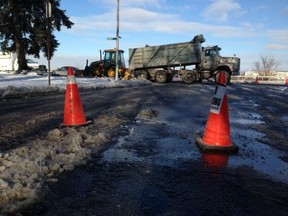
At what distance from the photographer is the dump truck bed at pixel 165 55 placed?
2836 cm

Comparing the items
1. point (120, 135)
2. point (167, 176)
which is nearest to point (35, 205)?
point (167, 176)

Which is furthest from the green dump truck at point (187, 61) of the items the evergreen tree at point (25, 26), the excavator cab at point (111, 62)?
the evergreen tree at point (25, 26)

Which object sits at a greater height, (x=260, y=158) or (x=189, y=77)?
(x=189, y=77)

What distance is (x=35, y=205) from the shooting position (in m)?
2.97

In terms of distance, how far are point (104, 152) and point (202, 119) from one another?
13.3ft

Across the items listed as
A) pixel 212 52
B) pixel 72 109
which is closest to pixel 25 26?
pixel 212 52

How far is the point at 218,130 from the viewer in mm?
5449

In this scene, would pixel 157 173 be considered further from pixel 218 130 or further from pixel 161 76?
pixel 161 76

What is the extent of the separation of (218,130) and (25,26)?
34296mm

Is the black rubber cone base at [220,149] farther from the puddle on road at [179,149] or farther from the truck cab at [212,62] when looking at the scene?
the truck cab at [212,62]

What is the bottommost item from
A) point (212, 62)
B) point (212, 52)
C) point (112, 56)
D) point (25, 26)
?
point (212, 62)

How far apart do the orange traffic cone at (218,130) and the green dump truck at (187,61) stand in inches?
900

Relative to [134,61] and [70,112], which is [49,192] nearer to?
[70,112]

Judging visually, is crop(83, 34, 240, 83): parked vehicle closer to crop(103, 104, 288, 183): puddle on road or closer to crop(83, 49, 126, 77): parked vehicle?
crop(83, 49, 126, 77): parked vehicle
